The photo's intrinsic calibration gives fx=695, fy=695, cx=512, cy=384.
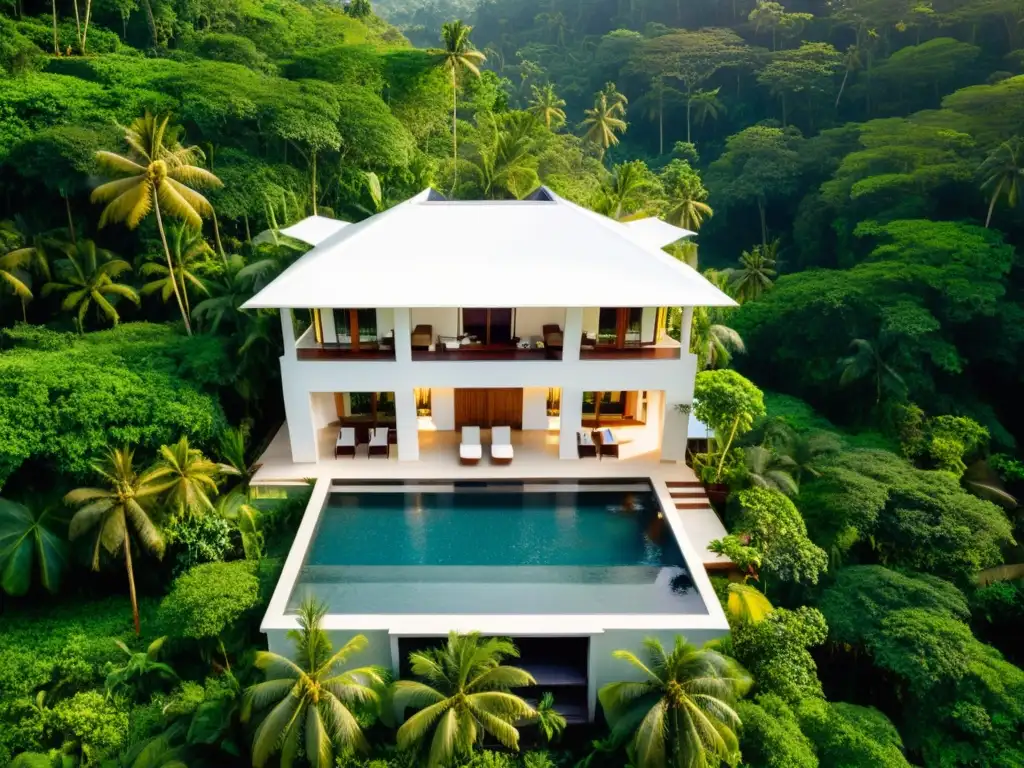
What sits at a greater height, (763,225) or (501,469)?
(763,225)

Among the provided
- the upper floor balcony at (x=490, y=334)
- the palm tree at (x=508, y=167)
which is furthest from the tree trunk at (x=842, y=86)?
the upper floor balcony at (x=490, y=334)

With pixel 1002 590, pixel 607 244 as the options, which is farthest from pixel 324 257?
pixel 1002 590

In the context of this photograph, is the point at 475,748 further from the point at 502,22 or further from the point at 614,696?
the point at 502,22

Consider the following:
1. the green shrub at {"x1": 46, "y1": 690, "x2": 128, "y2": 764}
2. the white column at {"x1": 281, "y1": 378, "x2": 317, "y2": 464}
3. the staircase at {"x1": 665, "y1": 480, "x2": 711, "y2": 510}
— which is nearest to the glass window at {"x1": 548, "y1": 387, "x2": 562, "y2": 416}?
the staircase at {"x1": 665, "y1": 480, "x2": 711, "y2": 510}

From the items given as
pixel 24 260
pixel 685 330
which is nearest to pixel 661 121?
pixel 685 330

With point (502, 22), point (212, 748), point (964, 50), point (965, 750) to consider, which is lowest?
point (965, 750)

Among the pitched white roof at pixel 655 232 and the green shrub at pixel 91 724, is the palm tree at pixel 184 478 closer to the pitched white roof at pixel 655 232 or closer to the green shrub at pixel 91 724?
the green shrub at pixel 91 724

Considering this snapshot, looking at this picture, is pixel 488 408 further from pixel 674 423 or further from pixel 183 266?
pixel 183 266
